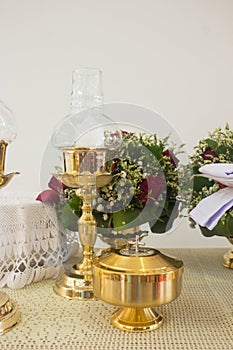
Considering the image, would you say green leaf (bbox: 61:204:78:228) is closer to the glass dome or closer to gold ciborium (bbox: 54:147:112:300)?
gold ciborium (bbox: 54:147:112:300)

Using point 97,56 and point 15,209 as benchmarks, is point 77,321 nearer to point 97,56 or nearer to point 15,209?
point 15,209

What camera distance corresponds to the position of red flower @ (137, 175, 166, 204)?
0.75 meters

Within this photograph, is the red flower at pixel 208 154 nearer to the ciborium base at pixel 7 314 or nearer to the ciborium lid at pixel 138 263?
the ciborium lid at pixel 138 263

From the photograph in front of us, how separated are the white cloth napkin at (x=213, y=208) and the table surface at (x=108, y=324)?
121 mm

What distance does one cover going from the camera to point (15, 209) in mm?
783

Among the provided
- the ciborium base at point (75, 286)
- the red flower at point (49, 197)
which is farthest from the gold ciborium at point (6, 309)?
the red flower at point (49, 197)

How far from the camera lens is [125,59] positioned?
4.05 feet

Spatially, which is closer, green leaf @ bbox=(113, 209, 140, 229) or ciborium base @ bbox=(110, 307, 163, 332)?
ciborium base @ bbox=(110, 307, 163, 332)

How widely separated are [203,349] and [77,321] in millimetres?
174

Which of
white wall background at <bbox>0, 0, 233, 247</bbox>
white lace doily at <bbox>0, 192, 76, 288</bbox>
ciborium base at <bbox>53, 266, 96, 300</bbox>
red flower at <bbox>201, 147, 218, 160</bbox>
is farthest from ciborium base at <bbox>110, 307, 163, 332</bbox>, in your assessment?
white wall background at <bbox>0, 0, 233, 247</bbox>

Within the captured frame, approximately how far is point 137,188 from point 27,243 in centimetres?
21

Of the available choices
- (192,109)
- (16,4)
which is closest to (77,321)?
(192,109)

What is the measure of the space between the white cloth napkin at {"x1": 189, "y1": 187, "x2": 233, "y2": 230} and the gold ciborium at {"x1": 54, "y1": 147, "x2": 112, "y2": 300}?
16cm

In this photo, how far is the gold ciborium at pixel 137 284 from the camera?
21.9 inches
